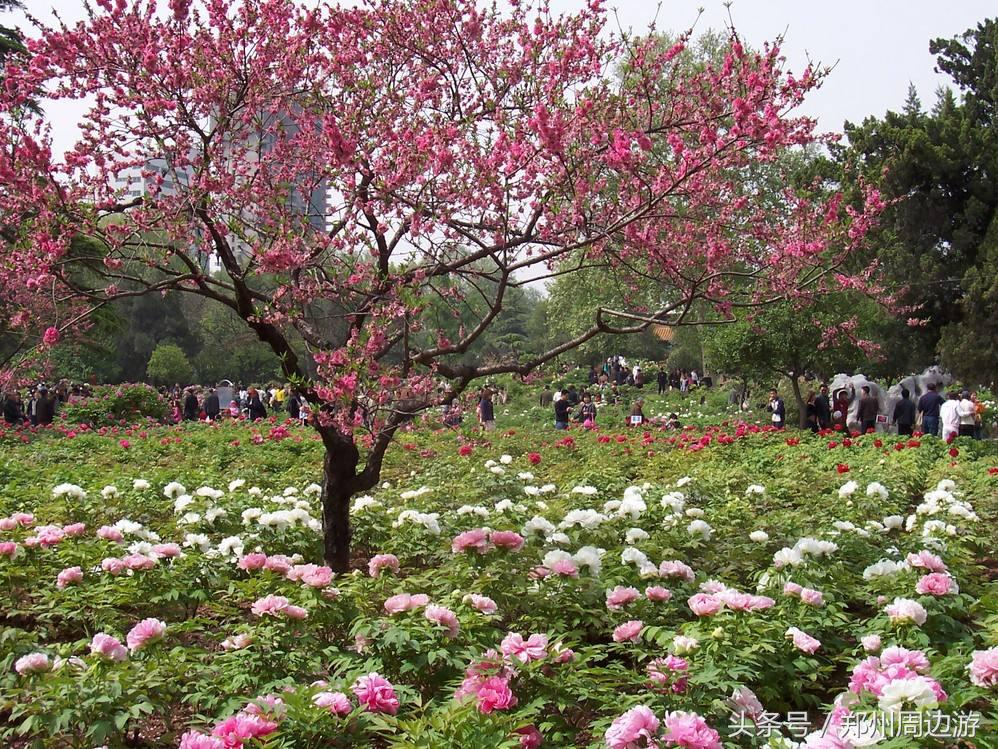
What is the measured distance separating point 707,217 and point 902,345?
1794cm

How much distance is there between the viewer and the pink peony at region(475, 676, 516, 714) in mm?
2389

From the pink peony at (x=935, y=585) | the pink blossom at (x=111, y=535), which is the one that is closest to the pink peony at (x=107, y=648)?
the pink blossom at (x=111, y=535)

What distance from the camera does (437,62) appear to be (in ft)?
18.4

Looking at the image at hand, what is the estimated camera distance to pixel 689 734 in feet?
7.18

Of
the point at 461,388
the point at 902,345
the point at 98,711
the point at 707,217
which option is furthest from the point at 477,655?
the point at 902,345

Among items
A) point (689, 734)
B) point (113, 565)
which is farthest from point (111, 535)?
point (689, 734)

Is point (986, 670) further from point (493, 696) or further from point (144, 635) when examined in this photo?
point (144, 635)

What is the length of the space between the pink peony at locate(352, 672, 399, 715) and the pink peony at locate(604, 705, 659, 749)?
65cm

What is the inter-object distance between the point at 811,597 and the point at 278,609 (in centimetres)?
202

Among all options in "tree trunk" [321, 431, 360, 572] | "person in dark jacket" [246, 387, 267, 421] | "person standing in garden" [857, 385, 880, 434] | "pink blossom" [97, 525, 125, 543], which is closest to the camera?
"pink blossom" [97, 525, 125, 543]

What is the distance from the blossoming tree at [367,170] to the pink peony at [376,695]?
1631 millimetres

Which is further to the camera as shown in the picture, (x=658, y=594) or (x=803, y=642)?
(x=658, y=594)

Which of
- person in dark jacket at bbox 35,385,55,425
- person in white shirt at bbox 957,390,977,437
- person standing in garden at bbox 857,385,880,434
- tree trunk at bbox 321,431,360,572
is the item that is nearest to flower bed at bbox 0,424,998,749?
tree trunk at bbox 321,431,360,572

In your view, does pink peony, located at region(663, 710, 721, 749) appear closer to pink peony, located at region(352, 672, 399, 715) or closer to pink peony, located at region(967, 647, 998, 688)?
pink peony, located at region(352, 672, 399, 715)
